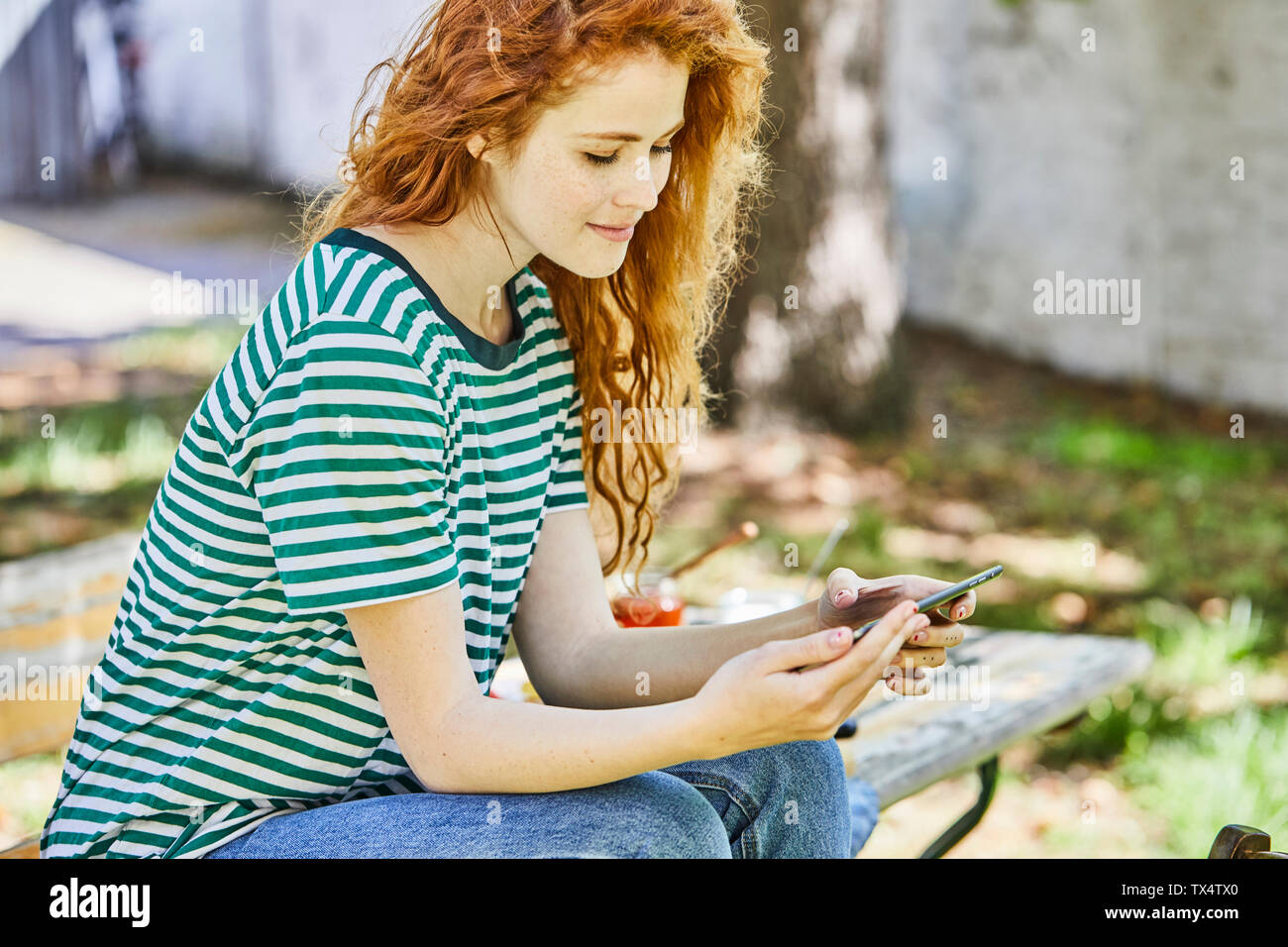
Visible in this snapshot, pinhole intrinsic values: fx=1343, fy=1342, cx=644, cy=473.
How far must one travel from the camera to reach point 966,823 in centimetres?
232

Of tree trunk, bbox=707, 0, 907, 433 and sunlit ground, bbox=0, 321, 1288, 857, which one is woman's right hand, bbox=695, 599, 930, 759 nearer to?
sunlit ground, bbox=0, 321, 1288, 857

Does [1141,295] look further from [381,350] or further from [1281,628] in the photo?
[381,350]

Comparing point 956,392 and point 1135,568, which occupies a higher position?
point 956,392

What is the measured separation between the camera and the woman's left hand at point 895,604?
1.62 metres

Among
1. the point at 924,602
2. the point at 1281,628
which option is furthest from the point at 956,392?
the point at 924,602

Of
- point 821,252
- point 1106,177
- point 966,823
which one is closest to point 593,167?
point 966,823

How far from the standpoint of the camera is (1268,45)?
215 inches

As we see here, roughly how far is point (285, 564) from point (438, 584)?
154mm

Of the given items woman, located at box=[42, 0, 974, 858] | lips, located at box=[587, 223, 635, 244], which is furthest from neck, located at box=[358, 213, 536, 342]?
lips, located at box=[587, 223, 635, 244]

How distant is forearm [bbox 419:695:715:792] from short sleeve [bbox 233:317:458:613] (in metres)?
0.16

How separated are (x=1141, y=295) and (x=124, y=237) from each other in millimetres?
5881

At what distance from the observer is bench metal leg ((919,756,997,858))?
7.60 feet

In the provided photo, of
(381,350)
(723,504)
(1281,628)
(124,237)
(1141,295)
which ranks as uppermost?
(124,237)

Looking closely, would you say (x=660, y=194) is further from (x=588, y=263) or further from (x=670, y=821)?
(x=670, y=821)
